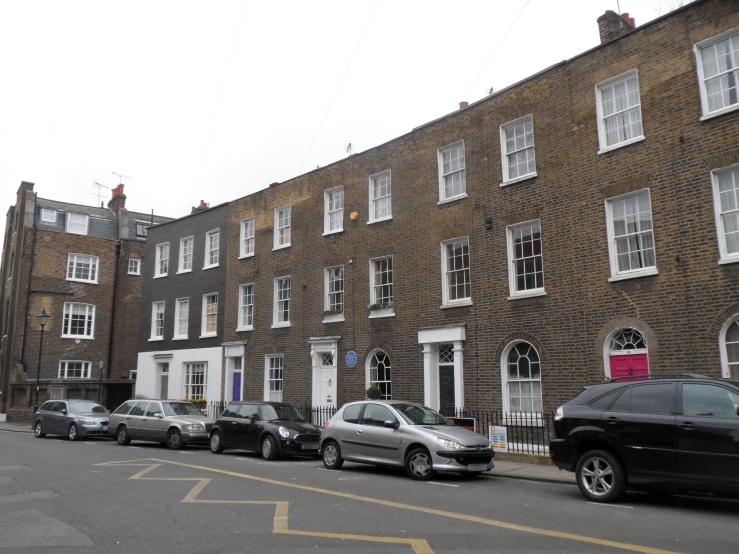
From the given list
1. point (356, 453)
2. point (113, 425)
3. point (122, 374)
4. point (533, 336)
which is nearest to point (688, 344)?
point (533, 336)

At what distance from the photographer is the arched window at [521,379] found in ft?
54.4

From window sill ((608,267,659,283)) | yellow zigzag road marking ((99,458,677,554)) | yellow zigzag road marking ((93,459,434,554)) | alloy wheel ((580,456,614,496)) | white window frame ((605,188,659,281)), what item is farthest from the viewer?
white window frame ((605,188,659,281))

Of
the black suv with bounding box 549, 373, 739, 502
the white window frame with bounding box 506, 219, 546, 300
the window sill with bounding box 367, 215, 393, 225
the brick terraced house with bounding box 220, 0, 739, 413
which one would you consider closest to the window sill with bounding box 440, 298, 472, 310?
the brick terraced house with bounding box 220, 0, 739, 413

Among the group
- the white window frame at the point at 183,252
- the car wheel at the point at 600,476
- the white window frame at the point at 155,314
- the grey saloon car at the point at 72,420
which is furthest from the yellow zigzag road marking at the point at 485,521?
the white window frame at the point at 155,314

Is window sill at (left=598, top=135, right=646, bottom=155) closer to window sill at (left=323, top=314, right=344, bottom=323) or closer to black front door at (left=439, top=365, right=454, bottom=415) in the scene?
black front door at (left=439, top=365, right=454, bottom=415)

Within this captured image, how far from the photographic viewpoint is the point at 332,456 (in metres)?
13.8

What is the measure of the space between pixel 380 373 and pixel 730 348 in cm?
1055

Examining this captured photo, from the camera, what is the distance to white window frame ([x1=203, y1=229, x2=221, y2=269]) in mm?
28172

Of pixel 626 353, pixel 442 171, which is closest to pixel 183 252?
pixel 442 171

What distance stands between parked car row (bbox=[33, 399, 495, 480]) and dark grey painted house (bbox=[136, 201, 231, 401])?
508cm

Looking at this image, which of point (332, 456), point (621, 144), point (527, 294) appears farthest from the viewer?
Result: point (527, 294)

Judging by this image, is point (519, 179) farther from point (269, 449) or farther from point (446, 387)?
point (269, 449)

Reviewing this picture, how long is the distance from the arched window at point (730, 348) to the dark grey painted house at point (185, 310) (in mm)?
18356

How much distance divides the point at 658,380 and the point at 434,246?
420 inches
